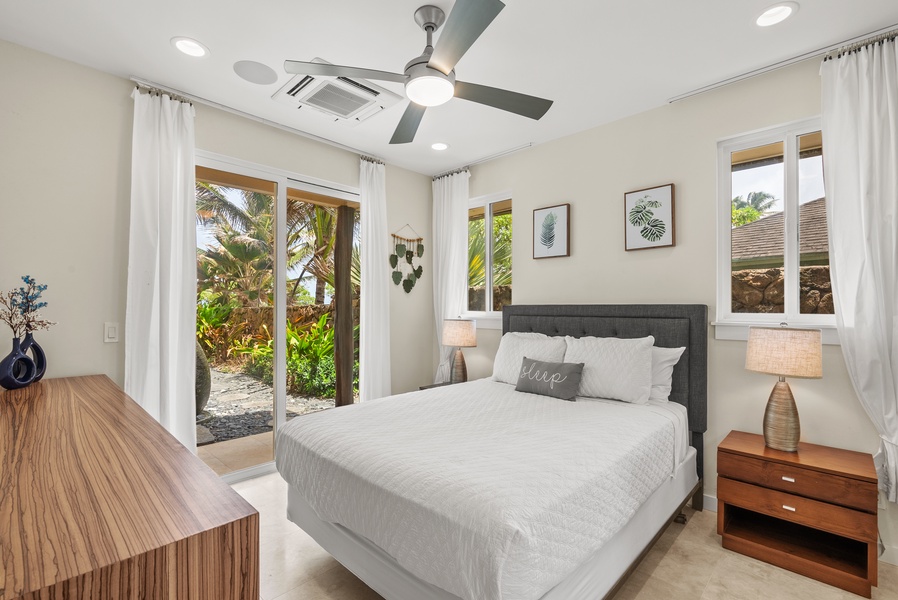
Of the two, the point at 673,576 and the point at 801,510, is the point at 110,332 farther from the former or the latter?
the point at 801,510

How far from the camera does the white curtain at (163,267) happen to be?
2.60 meters

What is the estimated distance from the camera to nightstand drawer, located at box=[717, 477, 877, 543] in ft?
6.31

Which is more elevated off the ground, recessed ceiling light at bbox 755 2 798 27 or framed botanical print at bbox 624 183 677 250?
recessed ceiling light at bbox 755 2 798 27

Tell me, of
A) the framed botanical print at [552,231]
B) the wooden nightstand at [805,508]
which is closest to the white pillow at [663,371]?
the wooden nightstand at [805,508]

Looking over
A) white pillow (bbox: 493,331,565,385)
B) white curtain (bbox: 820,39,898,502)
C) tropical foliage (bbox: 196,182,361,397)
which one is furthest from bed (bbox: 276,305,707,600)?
tropical foliage (bbox: 196,182,361,397)

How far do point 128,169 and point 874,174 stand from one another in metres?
→ 4.19

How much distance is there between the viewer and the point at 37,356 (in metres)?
2.15

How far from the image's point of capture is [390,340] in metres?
4.14

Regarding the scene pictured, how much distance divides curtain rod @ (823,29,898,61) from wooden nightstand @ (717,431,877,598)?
211 centimetres

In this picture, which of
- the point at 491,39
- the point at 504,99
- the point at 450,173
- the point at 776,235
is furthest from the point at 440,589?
the point at 450,173

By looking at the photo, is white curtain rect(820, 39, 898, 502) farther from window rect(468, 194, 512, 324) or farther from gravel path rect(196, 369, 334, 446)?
gravel path rect(196, 369, 334, 446)

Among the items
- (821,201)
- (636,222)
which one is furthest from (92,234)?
(821,201)

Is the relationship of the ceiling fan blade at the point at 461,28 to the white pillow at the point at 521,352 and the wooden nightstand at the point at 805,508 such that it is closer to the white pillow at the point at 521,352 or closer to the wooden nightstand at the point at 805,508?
the white pillow at the point at 521,352

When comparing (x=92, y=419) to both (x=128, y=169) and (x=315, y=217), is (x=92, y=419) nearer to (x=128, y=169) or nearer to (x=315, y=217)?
(x=128, y=169)
